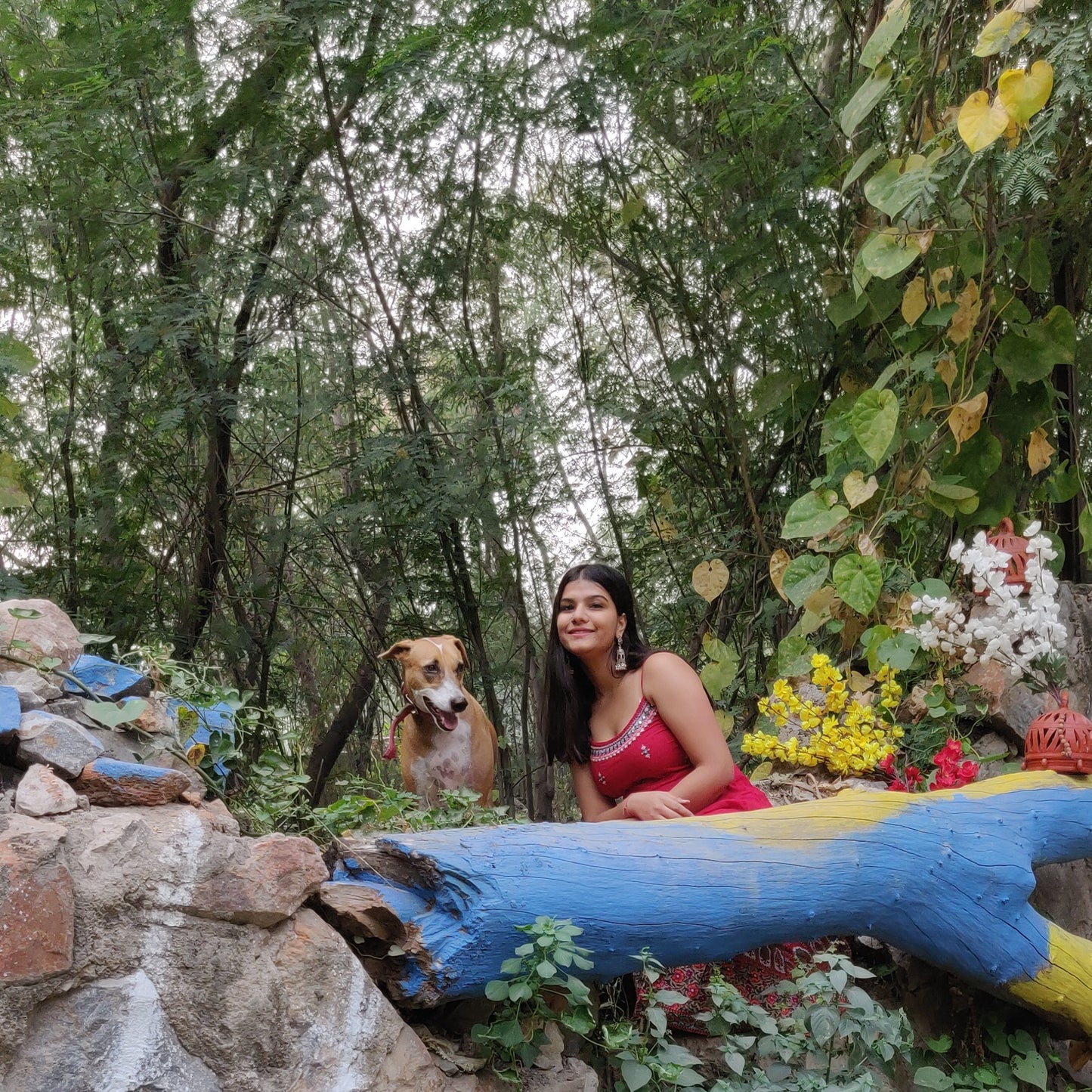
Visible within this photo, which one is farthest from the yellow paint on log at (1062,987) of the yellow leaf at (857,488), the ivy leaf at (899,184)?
the ivy leaf at (899,184)

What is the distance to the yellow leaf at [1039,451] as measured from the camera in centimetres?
311

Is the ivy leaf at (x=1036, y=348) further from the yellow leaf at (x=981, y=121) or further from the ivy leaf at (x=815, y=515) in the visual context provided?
the yellow leaf at (x=981, y=121)

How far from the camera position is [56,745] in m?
1.62

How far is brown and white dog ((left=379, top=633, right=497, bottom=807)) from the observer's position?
298 centimetres

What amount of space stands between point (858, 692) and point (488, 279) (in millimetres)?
2865

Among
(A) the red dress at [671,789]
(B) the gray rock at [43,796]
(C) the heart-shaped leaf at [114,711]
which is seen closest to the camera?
(B) the gray rock at [43,796]

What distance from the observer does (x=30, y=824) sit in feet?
4.58

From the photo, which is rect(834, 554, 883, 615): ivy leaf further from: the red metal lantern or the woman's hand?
the woman's hand

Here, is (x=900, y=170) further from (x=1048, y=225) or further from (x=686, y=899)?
(x=686, y=899)

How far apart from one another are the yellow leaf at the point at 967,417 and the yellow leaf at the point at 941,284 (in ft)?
0.90

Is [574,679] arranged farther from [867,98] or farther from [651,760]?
[867,98]

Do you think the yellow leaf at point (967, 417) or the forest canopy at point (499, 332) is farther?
the forest canopy at point (499, 332)

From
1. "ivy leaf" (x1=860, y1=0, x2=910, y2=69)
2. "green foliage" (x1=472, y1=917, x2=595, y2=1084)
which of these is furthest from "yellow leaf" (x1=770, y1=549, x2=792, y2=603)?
"green foliage" (x1=472, y1=917, x2=595, y2=1084)

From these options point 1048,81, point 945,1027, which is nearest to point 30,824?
point 945,1027
